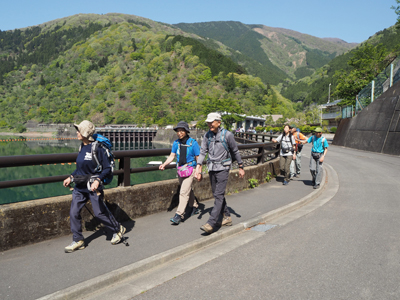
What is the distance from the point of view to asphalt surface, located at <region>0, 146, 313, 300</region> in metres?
3.68

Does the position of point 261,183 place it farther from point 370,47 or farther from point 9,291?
point 370,47

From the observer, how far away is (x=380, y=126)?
24.0 metres

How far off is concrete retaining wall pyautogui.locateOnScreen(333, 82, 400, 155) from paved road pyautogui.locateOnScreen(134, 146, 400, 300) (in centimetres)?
1771

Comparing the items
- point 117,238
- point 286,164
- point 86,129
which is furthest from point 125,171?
point 286,164

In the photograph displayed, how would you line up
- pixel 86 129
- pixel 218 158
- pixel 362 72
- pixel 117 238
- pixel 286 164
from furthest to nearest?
pixel 362 72, pixel 286 164, pixel 218 158, pixel 117 238, pixel 86 129

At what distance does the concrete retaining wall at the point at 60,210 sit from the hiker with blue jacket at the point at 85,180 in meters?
0.62

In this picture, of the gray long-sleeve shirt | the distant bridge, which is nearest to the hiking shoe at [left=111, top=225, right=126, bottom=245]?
the gray long-sleeve shirt

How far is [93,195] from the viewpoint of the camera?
15.4 feet

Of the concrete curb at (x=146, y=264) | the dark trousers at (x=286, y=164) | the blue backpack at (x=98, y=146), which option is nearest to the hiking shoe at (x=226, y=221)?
the concrete curb at (x=146, y=264)

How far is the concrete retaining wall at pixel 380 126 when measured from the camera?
72.3 feet

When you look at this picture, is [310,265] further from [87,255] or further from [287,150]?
[287,150]

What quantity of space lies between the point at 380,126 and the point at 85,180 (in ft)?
80.4

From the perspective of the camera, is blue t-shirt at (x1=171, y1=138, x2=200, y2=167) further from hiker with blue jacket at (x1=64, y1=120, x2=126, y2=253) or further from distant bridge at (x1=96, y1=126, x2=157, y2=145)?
distant bridge at (x1=96, y1=126, x2=157, y2=145)

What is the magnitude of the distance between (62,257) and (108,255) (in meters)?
0.60
